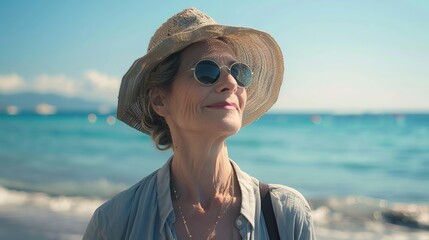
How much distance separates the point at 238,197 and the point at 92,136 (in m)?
40.4

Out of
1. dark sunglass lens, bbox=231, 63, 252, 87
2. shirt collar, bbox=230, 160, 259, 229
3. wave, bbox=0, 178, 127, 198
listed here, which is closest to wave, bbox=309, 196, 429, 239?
wave, bbox=0, 178, 127, 198

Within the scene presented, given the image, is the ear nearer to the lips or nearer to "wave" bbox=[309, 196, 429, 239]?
the lips

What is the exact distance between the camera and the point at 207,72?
256 centimetres

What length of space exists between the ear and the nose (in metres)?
0.34

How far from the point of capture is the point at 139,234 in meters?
2.53

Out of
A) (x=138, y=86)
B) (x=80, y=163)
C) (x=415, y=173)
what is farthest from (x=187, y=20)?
(x=80, y=163)

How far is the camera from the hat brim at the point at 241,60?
2.60m

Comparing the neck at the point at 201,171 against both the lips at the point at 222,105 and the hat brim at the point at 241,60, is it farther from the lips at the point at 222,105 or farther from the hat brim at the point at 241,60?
the hat brim at the point at 241,60

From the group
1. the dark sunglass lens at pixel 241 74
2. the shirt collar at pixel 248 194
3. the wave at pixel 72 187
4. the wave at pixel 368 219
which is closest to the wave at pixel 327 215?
the wave at pixel 368 219

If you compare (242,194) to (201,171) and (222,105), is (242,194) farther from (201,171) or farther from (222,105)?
(222,105)

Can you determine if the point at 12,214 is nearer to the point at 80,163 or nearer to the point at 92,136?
the point at 80,163

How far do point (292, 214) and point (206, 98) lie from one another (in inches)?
23.5

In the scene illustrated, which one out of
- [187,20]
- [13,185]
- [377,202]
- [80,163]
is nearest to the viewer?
[187,20]

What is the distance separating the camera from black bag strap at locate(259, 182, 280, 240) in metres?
2.47
